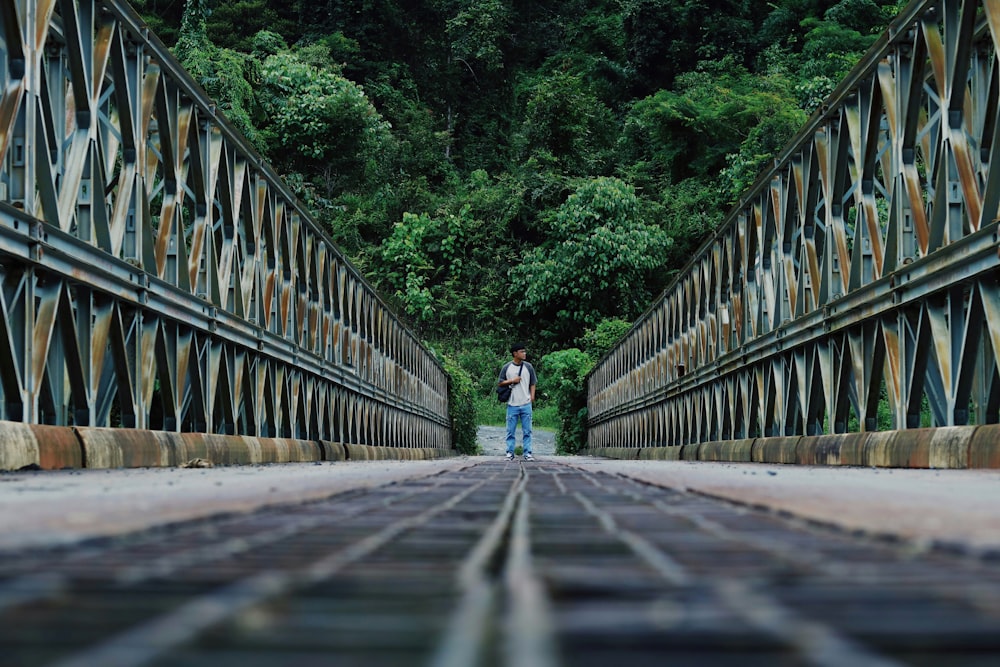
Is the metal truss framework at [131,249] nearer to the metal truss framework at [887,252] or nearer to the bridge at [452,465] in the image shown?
the bridge at [452,465]

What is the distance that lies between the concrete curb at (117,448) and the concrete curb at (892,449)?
4466 mm

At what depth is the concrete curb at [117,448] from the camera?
595 centimetres

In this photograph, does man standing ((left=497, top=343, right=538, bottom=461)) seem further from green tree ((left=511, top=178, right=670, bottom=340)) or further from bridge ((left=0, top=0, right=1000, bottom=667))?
green tree ((left=511, top=178, right=670, bottom=340))

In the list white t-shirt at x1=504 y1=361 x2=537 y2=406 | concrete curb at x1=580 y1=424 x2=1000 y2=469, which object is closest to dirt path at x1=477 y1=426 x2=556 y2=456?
white t-shirt at x1=504 y1=361 x2=537 y2=406

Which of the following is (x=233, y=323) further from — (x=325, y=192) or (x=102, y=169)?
(x=325, y=192)

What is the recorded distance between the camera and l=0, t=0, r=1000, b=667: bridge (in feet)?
4.91

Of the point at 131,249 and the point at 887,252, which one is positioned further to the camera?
the point at 131,249

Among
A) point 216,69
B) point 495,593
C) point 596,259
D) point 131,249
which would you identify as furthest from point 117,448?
point 596,259

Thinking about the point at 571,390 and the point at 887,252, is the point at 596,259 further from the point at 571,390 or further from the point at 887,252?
the point at 887,252

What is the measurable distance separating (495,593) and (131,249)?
7.72 metres

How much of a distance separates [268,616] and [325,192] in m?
50.9

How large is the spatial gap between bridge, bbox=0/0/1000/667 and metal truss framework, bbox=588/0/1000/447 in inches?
1.2

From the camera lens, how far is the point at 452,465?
31.7ft

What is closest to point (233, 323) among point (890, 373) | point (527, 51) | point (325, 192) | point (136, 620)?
point (890, 373)
